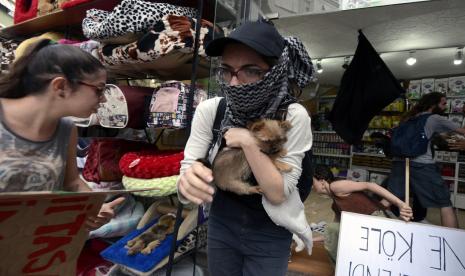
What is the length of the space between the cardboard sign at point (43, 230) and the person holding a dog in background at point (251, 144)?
0.97 feet

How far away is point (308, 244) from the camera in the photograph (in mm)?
860

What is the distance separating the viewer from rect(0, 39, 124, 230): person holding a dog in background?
0.74 meters

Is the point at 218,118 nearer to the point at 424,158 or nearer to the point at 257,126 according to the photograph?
the point at 257,126

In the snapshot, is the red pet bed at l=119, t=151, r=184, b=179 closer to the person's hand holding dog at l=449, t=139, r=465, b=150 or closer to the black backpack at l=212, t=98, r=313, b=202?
the black backpack at l=212, t=98, r=313, b=202

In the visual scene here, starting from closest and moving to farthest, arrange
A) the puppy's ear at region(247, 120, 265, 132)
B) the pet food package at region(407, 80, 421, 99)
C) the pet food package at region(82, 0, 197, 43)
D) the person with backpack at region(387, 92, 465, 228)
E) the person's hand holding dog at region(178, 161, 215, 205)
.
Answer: the person's hand holding dog at region(178, 161, 215, 205), the puppy's ear at region(247, 120, 265, 132), the pet food package at region(82, 0, 197, 43), the person with backpack at region(387, 92, 465, 228), the pet food package at region(407, 80, 421, 99)

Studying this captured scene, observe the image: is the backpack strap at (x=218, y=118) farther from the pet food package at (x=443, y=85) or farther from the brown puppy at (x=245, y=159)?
the pet food package at (x=443, y=85)

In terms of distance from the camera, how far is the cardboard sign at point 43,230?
0.35 meters

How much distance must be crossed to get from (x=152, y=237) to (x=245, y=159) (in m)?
0.93

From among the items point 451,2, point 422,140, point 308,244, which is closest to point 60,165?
point 308,244

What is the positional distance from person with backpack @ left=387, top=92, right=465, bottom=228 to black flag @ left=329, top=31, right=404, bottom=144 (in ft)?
2.26

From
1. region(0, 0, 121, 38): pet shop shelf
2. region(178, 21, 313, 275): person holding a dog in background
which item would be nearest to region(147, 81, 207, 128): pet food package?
region(178, 21, 313, 275): person holding a dog in background

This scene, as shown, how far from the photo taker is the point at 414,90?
14.1ft

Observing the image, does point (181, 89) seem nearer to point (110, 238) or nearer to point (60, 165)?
point (60, 165)

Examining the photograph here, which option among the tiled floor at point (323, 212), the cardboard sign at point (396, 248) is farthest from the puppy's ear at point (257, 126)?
the tiled floor at point (323, 212)
